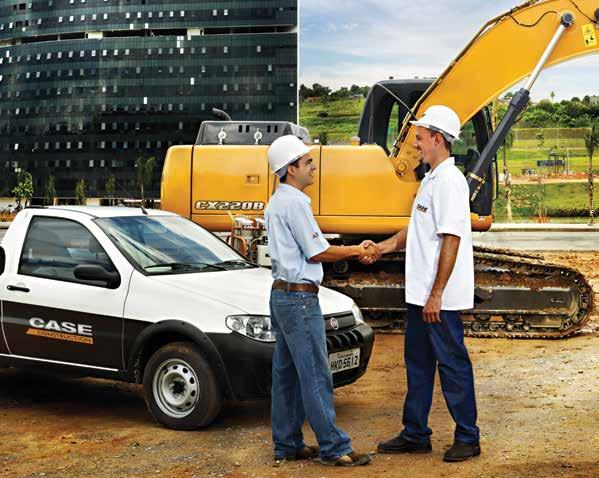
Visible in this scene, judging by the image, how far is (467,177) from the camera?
11.8 meters

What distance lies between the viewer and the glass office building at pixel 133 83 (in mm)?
139375

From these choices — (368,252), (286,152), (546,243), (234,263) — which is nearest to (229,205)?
(234,263)

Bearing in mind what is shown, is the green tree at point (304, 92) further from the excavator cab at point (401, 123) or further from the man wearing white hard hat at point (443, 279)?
the man wearing white hard hat at point (443, 279)

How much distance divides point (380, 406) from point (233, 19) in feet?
465

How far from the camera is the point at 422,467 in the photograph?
18.8 ft

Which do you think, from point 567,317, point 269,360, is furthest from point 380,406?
point 567,317

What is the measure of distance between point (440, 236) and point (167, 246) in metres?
2.94

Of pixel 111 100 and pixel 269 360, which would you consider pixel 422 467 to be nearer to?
pixel 269 360

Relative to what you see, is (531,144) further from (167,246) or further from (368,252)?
(368,252)

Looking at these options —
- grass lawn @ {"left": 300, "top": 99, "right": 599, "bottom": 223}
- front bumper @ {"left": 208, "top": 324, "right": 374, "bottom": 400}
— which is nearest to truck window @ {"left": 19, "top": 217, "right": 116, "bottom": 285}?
front bumper @ {"left": 208, "top": 324, "right": 374, "bottom": 400}

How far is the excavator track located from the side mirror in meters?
5.55

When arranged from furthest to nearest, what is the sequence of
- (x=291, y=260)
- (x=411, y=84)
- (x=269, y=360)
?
(x=411, y=84), (x=269, y=360), (x=291, y=260)

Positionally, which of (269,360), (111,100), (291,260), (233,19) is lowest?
(269,360)

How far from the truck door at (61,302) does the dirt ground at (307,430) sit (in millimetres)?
593
